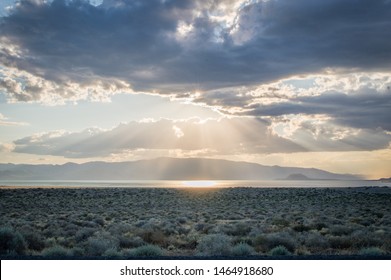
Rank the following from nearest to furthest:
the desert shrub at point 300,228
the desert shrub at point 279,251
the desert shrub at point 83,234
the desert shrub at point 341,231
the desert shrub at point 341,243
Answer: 1. the desert shrub at point 279,251
2. the desert shrub at point 341,243
3. the desert shrub at point 83,234
4. the desert shrub at point 341,231
5. the desert shrub at point 300,228

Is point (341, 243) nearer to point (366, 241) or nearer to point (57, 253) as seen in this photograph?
point (366, 241)

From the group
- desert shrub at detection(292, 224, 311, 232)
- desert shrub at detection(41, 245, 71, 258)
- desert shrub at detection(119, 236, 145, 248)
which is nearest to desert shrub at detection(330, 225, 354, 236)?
desert shrub at detection(292, 224, 311, 232)

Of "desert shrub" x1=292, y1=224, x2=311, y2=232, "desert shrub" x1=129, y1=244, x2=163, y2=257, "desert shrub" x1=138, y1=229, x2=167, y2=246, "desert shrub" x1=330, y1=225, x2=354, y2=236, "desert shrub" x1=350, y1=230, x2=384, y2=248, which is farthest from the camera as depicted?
"desert shrub" x1=292, y1=224, x2=311, y2=232

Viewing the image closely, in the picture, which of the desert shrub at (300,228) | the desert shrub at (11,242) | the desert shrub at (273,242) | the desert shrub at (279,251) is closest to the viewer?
the desert shrub at (279,251)

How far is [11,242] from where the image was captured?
56.1 ft

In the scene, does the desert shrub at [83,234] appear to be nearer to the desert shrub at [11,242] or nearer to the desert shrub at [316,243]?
the desert shrub at [11,242]

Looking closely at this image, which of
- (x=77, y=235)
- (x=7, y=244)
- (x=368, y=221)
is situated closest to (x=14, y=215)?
(x=77, y=235)

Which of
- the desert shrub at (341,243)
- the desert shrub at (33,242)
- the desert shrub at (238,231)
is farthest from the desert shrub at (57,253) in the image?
the desert shrub at (341,243)

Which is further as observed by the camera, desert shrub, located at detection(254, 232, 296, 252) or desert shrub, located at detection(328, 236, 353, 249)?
desert shrub, located at detection(328, 236, 353, 249)

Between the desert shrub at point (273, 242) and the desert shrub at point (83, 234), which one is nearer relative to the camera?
the desert shrub at point (273, 242)

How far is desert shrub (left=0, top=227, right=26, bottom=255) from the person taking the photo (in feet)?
55.5

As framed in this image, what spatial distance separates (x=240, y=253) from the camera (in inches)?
599

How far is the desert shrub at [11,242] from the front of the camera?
16.9 meters

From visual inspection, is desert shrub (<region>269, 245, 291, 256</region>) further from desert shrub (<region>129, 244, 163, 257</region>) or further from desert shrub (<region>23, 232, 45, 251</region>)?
desert shrub (<region>23, 232, 45, 251</region>)
